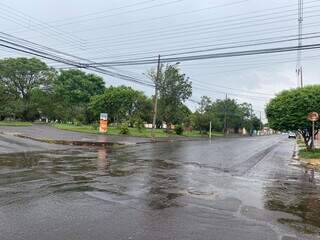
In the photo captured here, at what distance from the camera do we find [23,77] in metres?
91.8

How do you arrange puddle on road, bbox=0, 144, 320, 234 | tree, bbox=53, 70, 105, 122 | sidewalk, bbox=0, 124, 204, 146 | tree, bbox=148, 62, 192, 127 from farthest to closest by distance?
tree, bbox=53, 70, 105, 122 → tree, bbox=148, 62, 192, 127 → sidewalk, bbox=0, 124, 204, 146 → puddle on road, bbox=0, 144, 320, 234

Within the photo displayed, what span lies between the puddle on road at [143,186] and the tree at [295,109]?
Answer: 15579mm

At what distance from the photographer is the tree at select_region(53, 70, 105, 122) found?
96.1 meters

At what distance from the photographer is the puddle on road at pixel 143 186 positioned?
408 inches

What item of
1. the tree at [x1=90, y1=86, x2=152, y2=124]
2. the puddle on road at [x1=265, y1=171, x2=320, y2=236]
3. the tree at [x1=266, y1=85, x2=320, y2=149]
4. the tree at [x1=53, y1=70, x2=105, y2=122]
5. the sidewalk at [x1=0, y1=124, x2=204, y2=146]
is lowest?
the puddle on road at [x1=265, y1=171, x2=320, y2=236]

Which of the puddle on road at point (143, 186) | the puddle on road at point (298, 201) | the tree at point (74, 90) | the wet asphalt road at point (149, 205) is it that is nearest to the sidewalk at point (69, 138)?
the puddle on road at point (143, 186)

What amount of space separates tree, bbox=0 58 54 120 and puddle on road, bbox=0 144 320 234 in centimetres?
7532

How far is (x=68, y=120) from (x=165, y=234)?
9177 centimetres

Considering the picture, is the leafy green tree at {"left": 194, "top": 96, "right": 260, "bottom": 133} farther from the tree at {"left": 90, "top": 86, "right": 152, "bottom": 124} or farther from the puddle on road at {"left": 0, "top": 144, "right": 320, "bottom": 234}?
the puddle on road at {"left": 0, "top": 144, "right": 320, "bottom": 234}

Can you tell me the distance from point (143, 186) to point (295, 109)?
23420mm

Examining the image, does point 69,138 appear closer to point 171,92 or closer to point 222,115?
point 171,92

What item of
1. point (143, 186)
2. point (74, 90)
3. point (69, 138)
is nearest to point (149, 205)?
point (143, 186)

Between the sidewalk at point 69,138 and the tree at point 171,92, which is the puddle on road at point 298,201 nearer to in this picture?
the sidewalk at point 69,138

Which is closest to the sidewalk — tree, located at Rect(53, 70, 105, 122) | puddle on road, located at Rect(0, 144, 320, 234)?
puddle on road, located at Rect(0, 144, 320, 234)
